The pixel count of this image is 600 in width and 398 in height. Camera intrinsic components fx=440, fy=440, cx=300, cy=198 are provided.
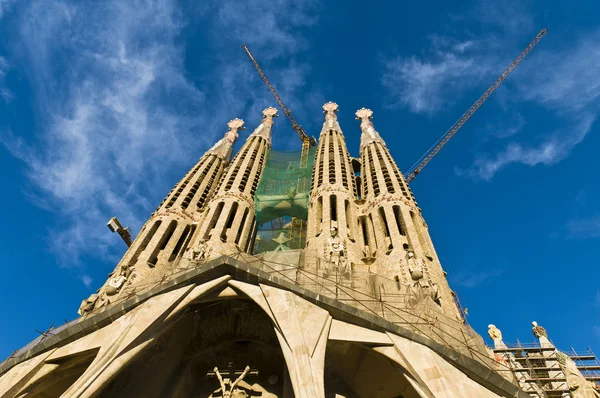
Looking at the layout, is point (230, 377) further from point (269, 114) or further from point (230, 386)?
point (269, 114)

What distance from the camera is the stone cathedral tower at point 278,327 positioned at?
38.9 feet

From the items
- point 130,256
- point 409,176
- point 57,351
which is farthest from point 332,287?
point 409,176

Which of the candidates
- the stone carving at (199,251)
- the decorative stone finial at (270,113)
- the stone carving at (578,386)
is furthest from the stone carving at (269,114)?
the stone carving at (578,386)

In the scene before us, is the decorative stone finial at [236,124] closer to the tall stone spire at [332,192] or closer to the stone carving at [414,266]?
the tall stone spire at [332,192]

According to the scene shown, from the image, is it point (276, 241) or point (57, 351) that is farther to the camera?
point (276, 241)

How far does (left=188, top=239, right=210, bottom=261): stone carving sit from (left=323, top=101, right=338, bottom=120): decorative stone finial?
83.8 ft

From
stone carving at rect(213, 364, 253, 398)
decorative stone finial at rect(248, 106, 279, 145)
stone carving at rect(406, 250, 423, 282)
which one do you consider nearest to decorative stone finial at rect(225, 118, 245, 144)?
decorative stone finial at rect(248, 106, 279, 145)

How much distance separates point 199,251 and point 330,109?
2852 centimetres

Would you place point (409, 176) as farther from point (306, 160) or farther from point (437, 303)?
point (437, 303)

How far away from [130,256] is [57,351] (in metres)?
9.33

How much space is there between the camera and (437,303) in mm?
17078


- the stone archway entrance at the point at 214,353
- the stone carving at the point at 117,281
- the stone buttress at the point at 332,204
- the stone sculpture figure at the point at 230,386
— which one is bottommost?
the stone sculpture figure at the point at 230,386

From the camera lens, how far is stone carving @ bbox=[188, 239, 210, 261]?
68.1ft

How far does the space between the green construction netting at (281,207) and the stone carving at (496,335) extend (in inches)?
480
